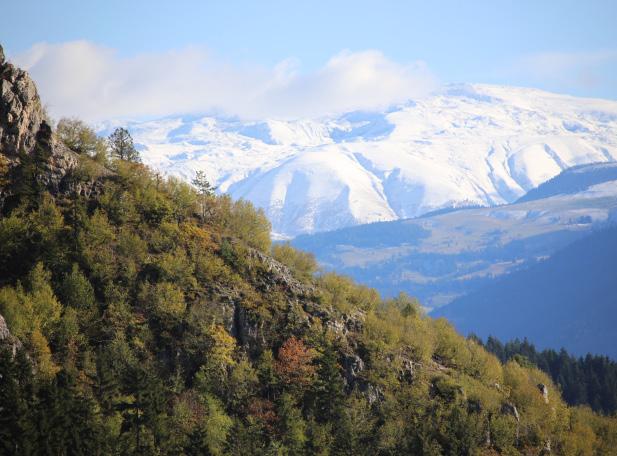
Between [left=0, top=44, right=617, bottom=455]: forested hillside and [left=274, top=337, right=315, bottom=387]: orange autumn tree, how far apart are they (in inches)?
11.7

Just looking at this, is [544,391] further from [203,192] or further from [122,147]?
[122,147]

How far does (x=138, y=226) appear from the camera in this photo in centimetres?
14325

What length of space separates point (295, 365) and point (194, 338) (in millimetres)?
18991

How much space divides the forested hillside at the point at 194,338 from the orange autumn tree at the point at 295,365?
11.7 inches

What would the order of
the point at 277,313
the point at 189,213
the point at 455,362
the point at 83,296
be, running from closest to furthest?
the point at 83,296 → the point at 277,313 → the point at 189,213 → the point at 455,362

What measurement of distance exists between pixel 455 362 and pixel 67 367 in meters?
85.5

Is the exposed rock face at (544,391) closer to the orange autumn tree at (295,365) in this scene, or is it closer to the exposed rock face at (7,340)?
the orange autumn tree at (295,365)

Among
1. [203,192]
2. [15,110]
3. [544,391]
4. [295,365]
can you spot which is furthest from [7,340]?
[544,391]

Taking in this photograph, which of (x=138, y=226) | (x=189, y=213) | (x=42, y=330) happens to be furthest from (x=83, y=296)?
(x=189, y=213)

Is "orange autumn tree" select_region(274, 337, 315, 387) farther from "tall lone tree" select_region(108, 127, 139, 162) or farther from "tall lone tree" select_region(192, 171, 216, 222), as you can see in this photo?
"tall lone tree" select_region(108, 127, 139, 162)

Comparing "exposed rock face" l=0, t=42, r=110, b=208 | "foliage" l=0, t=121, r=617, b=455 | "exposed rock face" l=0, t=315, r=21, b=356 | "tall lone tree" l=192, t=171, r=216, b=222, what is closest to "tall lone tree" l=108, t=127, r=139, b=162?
"foliage" l=0, t=121, r=617, b=455

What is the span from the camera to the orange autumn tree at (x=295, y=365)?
448 ft

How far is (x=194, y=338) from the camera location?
132 meters

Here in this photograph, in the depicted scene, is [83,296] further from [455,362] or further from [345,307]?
[455,362]
